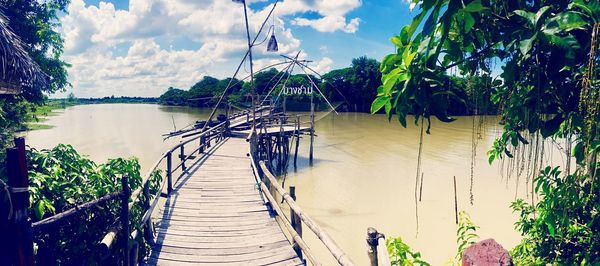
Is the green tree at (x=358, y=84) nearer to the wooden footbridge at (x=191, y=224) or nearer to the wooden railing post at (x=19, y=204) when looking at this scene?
the wooden footbridge at (x=191, y=224)

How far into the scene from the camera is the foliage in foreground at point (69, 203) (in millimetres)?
2826

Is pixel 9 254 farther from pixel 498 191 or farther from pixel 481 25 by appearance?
pixel 498 191

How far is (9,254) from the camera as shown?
229 cm

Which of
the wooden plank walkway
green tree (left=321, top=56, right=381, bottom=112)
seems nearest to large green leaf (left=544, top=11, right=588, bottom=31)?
the wooden plank walkway

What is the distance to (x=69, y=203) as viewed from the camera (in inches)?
118

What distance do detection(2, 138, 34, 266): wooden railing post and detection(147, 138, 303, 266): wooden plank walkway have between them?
1.83 meters

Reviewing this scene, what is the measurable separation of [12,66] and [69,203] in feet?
5.83

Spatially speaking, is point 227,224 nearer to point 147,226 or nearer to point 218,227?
point 218,227

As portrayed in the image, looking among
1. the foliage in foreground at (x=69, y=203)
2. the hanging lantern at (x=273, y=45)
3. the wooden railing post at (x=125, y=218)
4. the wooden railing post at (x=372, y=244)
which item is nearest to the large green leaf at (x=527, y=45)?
the wooden railing post at (x=372, y=244)

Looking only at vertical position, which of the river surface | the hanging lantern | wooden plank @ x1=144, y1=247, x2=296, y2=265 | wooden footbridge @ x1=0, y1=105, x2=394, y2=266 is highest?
the hanging lantern

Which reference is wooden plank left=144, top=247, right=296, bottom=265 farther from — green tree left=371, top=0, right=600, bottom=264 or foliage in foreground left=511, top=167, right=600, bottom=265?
green tree left=371, top=0, right=600, bottom=264

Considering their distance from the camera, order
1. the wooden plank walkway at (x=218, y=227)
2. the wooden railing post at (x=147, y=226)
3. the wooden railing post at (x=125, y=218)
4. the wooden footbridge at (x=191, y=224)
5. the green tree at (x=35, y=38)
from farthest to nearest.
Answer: the green tree at (x=35, y=38) → the wooden railing post at (x=147, y=226) → the wooden plank walkway at (x=218, y=227) → the wooden railing post at (x=125, y=218) → the wooden footbridge at (x=191, y=224)

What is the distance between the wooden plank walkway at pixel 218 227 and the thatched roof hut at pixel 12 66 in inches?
96.0

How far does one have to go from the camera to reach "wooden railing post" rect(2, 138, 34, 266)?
2109 millimetres
